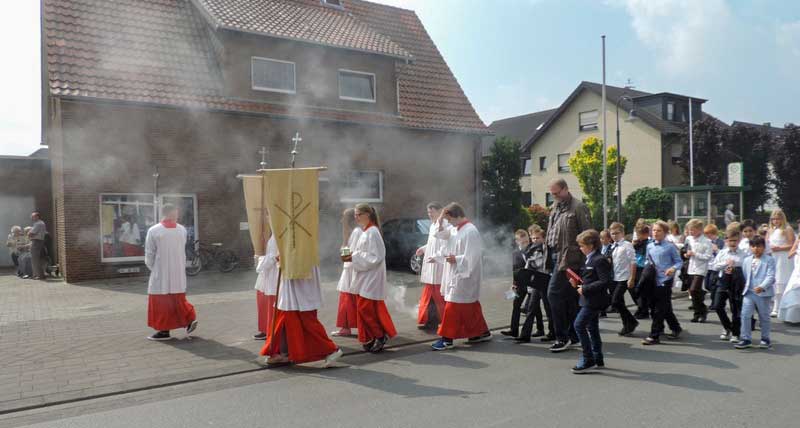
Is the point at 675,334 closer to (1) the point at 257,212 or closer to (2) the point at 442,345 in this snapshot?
(2) the point at 442,345

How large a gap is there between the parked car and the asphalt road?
8910mm

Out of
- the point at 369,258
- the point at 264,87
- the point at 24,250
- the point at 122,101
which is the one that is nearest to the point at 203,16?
the point at 264,87

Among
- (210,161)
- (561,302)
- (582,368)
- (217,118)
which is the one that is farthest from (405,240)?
(582,368)

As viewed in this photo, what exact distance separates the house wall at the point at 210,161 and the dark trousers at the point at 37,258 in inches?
28.1

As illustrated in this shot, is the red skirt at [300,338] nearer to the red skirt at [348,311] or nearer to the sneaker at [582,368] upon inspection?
the red skirt at [348,311]

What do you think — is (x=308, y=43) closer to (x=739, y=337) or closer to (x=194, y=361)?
(x=194, y=361)

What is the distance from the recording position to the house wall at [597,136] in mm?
33469

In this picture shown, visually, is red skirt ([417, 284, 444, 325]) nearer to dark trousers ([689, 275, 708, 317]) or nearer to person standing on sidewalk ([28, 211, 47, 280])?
dark trousers ([689, 275, 708, 317])

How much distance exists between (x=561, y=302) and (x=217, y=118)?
457 inches

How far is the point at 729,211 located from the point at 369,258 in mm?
18520

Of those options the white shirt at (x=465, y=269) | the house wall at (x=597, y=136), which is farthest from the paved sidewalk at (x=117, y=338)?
the house wall at (x=597, y=136)

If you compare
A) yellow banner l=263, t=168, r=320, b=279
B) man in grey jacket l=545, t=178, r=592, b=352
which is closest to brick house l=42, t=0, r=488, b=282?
yellow banner l=263, t=168, r=320, b=279

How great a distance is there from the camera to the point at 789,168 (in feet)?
107

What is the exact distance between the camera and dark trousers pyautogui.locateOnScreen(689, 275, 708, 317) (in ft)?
28.6
